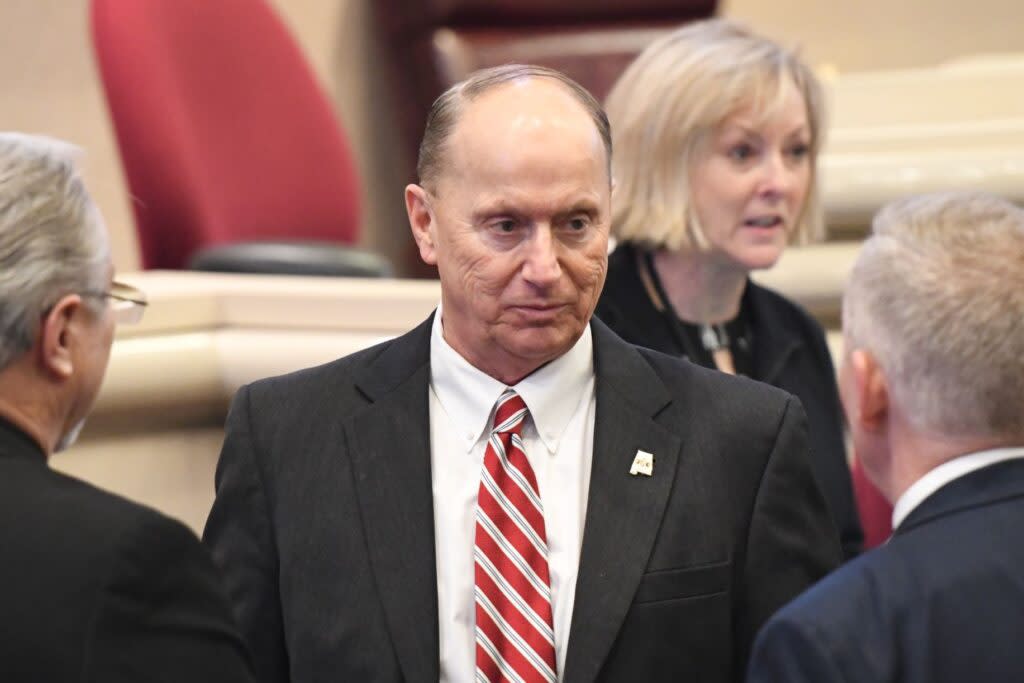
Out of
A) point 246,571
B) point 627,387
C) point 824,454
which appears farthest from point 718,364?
point 246,571

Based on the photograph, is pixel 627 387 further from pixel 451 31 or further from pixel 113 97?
pixel 451 31

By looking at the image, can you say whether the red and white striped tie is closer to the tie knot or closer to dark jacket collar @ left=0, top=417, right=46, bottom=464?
the tie knot

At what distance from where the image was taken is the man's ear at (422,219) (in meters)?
1.93

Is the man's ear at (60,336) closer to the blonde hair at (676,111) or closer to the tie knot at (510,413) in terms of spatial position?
the tie knot at (510,413)

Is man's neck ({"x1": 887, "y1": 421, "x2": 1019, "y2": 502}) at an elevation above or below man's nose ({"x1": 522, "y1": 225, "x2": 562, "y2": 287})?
below

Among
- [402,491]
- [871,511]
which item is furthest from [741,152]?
[402,491]

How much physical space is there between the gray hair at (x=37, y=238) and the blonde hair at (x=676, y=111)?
1.27 metres

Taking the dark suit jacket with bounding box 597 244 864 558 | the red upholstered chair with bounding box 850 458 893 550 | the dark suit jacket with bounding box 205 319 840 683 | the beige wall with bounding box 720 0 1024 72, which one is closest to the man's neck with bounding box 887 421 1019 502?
the dark suit jacket with bounding box 205 319 840 683

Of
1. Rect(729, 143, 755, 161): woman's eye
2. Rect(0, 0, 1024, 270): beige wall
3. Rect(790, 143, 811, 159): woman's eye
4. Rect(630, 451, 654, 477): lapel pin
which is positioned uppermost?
Rect(729, 143, 755, 161): woman's eye

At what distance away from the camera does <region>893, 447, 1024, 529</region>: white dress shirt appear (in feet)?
5.02

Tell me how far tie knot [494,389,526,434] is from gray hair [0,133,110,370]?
19.8 inches

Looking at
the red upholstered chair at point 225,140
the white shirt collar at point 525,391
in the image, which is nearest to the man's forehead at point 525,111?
the white shirt collar at point 525,391

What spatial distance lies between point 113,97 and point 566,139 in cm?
179

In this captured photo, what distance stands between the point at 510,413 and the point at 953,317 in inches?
21.4
